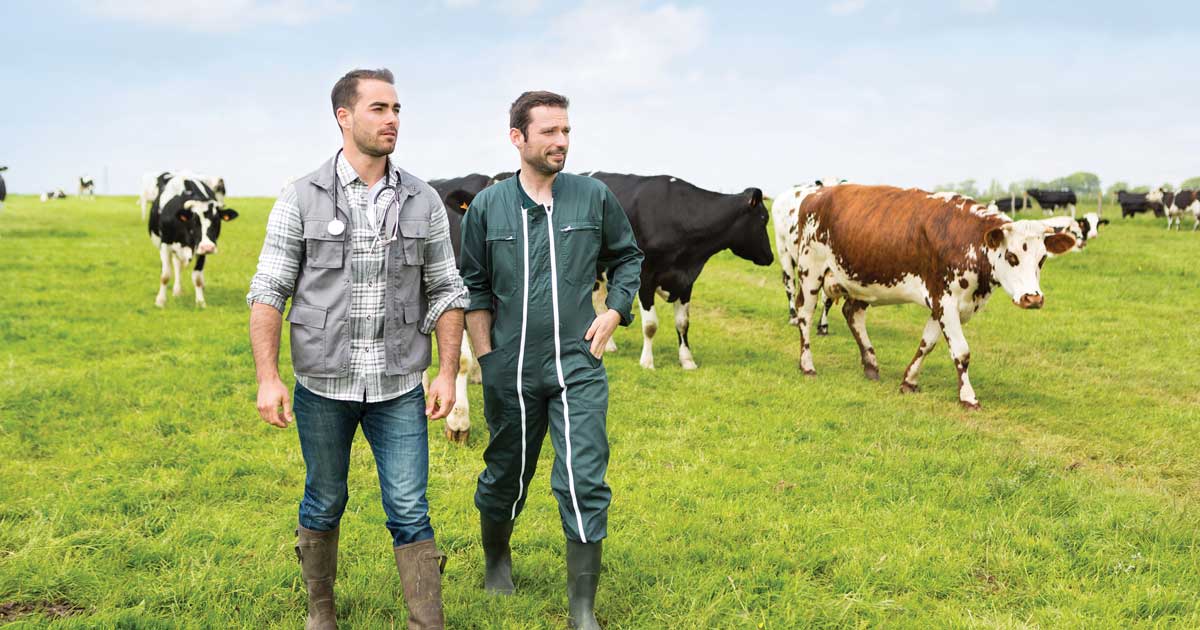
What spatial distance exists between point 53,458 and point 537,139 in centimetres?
523

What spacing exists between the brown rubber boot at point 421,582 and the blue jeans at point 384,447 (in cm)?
5

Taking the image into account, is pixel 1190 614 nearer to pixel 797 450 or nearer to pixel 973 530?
pixel 973 530

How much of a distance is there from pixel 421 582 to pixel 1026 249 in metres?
7.09

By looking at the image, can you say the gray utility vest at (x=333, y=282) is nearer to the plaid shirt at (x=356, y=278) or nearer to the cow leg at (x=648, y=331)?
the plaid shirt at (x=356, y=278)

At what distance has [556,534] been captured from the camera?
5.22 metres

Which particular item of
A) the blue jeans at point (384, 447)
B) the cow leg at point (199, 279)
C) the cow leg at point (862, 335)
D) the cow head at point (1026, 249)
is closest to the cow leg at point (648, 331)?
the cow leg at point (862, 335)

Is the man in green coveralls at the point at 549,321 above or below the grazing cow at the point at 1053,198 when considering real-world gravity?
below

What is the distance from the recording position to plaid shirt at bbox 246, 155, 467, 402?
11.1 feet

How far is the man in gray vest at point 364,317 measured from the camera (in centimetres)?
339

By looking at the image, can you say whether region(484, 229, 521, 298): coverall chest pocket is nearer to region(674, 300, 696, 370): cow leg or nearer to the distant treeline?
region(674, 300, 696, 370): cow leg

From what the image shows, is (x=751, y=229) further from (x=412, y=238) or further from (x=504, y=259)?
(x=412, y=238)

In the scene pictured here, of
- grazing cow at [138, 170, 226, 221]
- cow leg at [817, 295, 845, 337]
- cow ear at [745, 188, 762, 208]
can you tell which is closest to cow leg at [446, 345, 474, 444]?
cow ear at [745, 188, 762, 208]

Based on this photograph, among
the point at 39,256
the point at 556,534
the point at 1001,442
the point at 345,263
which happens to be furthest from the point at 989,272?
the point at 39,256

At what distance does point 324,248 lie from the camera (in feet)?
11.1
